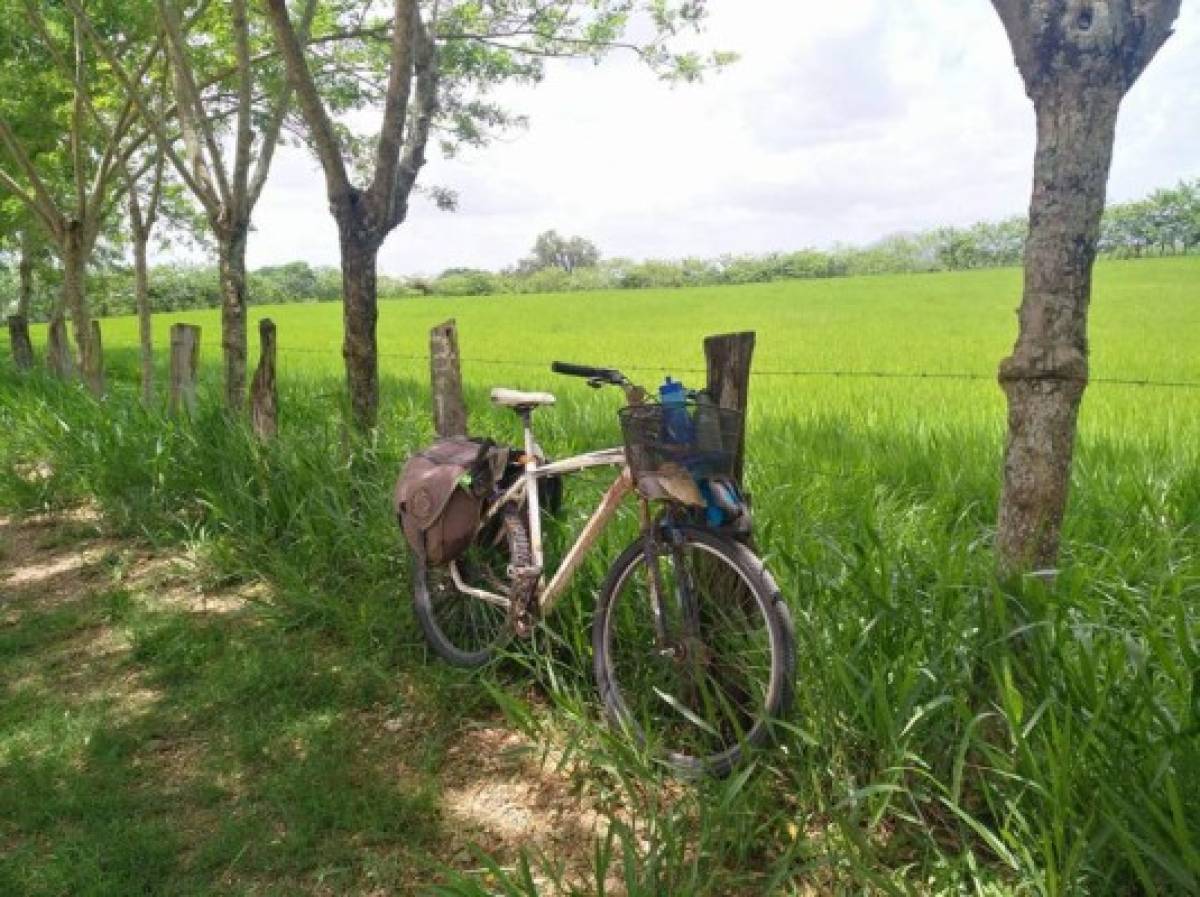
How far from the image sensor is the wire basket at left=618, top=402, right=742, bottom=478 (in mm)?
2615

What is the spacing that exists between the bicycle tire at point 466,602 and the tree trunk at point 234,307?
12.1 ft

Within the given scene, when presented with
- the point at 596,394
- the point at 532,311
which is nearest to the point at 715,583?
the point at 596,394

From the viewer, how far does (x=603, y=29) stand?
9.09 meters

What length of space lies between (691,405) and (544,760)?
4.00 feet

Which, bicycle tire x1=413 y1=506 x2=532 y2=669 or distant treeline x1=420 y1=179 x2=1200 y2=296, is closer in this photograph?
bicycle tire x1=413 y1=506 x2=532 y2=669

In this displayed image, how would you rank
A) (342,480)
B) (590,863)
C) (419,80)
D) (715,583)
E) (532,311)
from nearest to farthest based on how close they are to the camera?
(590,863) < (715,583) < (342,480) < (419,80) < (532,311)

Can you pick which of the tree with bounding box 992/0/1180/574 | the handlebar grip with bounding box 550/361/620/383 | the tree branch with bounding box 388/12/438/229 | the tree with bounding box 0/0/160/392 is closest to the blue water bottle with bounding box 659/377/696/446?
the handlebar grip with bounding box 550/361/620/383

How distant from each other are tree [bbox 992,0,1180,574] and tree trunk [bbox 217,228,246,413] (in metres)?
5.75

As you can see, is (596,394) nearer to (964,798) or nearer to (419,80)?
(419,80)

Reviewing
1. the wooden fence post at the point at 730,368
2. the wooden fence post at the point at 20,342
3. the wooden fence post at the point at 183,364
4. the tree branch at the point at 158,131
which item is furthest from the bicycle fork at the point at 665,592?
the wooden fence post at the point at 20,342

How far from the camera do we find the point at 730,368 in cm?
282

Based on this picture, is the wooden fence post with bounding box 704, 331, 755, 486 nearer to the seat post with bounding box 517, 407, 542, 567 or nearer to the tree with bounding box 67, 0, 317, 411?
the seat post with bounding box 517, 407, 542, 567

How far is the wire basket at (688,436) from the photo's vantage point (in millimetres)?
2615

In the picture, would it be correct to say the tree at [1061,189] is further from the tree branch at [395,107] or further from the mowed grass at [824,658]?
the tree branch at [395,107]
